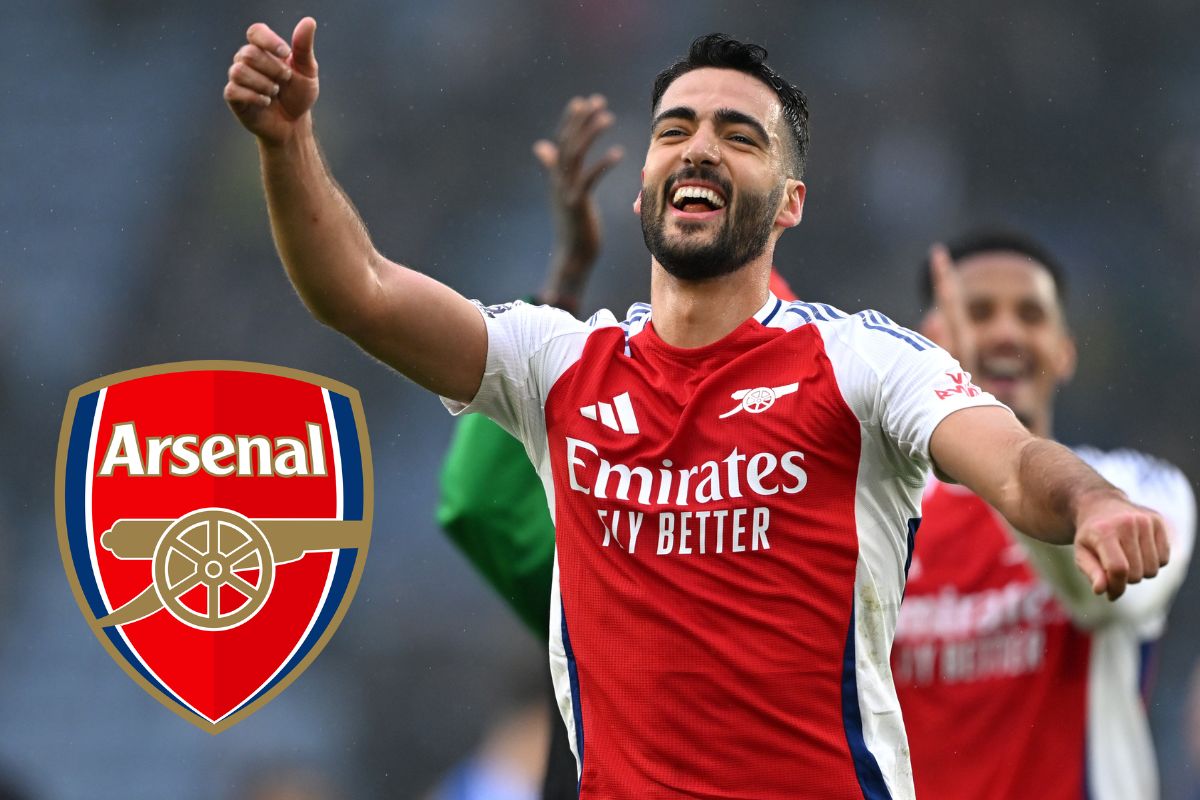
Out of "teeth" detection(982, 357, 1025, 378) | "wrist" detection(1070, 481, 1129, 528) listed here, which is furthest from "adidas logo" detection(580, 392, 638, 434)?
"teeth" detection(982, 357, 1025, 378)

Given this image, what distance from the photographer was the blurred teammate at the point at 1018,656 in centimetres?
482

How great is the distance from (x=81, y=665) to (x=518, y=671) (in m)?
2.77

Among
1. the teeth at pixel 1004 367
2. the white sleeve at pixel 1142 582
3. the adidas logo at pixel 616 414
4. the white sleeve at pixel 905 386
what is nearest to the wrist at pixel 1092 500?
the white sleeve at pixel 905 386

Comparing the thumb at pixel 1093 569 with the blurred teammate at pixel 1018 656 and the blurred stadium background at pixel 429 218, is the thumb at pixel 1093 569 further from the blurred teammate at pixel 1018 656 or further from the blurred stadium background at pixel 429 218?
the blurred stadium background at pixel 429 218

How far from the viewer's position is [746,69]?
139 inches

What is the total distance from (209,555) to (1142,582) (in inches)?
171

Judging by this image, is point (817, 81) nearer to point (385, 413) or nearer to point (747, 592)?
point (385, 413)

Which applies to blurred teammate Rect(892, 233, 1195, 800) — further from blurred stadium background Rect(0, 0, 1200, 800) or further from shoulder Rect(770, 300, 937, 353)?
blurred stadium background Rect(0, 0, 1200, 800)

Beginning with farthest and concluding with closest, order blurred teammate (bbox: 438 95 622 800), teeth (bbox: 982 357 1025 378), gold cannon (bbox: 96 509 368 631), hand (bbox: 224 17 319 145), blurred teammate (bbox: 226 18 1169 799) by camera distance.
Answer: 1. gold cannon (bbox: 96 509 368 631)
2. teeth (bbox: 982 357 1025 378)
3. blurred teammate (bbox: 438 95 622 800)
4. blurred teammate (bbox: 226 18 1169 799)
5. hand (bbox: 224 17 319 145)

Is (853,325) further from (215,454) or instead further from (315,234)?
(215,454)

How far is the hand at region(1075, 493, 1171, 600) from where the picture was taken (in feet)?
7.28

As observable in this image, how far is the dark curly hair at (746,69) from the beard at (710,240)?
9.9 inches

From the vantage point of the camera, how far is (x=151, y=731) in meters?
9.59

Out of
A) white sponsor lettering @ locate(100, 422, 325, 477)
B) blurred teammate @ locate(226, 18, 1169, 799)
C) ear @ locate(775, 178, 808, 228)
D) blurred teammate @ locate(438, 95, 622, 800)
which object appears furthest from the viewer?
white sponsor lettering @ locate(100, 422, 325, 477)
